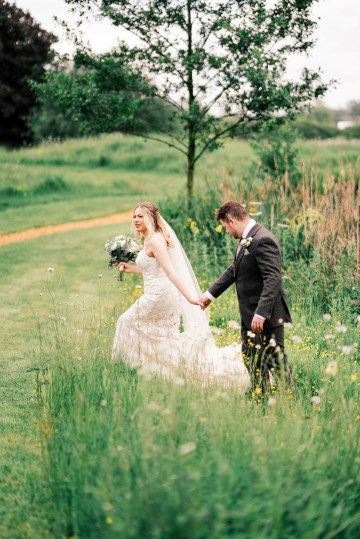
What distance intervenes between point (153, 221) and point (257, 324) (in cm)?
175

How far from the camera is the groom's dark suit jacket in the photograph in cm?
550

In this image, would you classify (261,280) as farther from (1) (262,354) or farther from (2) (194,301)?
(2) (194,301)

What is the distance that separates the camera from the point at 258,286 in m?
5.75

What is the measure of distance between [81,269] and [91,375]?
752cm

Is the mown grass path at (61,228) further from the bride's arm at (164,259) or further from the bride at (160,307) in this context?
the bride's arm at (164,259)

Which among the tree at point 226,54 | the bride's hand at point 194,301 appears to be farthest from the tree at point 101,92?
the bride's hand at point 194,301

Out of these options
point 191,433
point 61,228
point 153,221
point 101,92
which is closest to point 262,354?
point 153,221

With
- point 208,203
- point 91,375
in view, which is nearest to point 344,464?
point 91,375

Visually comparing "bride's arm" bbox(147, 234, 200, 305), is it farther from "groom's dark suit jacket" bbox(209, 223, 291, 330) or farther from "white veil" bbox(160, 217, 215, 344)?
"groom's dark suit jacket" bbox(209, 223, 291, 330)

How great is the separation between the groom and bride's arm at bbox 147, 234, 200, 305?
26.2 inches

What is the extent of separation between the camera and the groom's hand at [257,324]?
5457 mm

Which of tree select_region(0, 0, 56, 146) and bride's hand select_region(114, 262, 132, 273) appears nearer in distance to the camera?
bride's hand select_region(114, 262, 132, 273)

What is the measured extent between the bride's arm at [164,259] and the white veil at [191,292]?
200 mm

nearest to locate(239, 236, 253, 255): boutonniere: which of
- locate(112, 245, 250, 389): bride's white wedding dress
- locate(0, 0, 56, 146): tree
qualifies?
locate(112, 245, 250, 389): bride's white wedding dress
